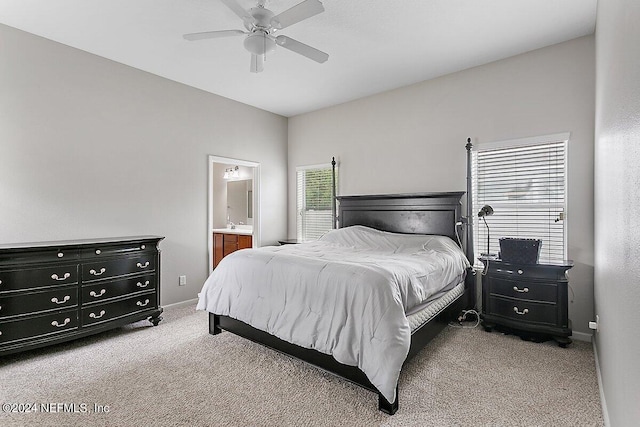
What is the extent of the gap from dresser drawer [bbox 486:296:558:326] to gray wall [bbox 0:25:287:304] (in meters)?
3.65

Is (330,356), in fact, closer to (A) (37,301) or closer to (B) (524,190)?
(A) (37,301)

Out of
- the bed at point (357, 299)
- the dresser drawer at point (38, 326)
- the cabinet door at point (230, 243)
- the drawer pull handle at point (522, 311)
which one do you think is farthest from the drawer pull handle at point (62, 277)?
the drawer pull handle at point (522, 311)

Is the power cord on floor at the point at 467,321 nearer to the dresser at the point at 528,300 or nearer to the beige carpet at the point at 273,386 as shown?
the dresser at the point at 528,300

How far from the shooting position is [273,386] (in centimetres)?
229

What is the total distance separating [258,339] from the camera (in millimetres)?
2855

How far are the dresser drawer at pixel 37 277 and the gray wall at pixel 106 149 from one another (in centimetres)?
55

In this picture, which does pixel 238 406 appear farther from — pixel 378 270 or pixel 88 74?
pixel 88 74

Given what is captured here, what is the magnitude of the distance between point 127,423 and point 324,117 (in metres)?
4.61

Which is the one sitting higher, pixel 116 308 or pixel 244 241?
pixel 244 241

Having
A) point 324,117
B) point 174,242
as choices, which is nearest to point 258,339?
point 174,242

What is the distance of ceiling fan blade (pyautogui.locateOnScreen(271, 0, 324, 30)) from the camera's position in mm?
2162

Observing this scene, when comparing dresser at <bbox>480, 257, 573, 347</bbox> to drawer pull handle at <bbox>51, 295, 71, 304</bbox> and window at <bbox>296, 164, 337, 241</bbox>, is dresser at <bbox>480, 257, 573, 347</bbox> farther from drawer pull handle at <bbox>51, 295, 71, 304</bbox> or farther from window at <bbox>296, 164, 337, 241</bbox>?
drawer pull handle at <bbox>51, 295, 71, 304</bbox>

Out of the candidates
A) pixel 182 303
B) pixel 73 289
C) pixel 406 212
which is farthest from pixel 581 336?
pixel 73 289

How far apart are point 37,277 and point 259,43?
270cm
